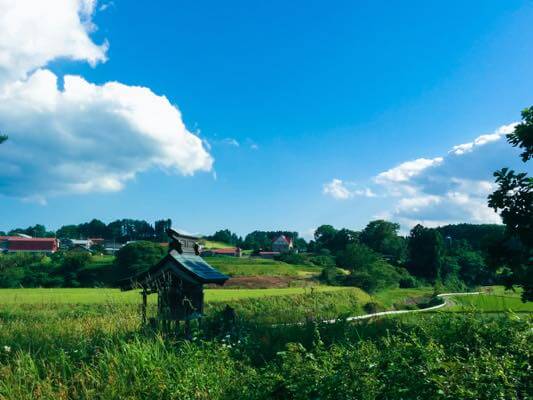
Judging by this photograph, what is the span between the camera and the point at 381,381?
3.41 m

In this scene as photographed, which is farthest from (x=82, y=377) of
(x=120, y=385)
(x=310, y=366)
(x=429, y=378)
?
(x=429, y=378)

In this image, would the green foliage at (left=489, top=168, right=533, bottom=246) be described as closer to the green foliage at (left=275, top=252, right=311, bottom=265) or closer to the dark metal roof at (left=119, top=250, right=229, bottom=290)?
the dark metal roof at (left=119, top=250, right=229, bottom=290)

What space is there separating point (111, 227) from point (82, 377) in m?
132

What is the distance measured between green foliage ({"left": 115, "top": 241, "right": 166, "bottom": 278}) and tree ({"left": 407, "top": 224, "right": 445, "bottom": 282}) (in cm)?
4310

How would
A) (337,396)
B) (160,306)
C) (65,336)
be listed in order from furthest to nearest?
(160,306), (65,336), (337,396)

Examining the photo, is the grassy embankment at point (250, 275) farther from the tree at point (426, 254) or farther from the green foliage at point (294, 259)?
the tree at point (426, 254)

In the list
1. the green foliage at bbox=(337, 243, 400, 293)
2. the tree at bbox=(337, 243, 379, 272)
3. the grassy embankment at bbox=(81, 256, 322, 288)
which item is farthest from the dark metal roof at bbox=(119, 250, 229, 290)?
the tree at bbox=(337, 243, 379, 272)

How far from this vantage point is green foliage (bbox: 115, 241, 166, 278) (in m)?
50.8

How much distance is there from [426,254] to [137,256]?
1847 inches

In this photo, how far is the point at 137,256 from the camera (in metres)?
51.8

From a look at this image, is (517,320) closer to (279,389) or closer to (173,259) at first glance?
(279,389)

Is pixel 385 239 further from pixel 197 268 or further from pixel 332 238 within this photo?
pixel 197 268

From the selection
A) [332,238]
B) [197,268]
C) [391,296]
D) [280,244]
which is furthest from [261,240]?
[197,268]

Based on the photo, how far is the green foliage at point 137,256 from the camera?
50750mm
